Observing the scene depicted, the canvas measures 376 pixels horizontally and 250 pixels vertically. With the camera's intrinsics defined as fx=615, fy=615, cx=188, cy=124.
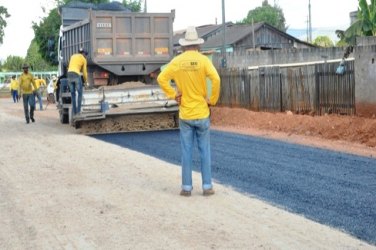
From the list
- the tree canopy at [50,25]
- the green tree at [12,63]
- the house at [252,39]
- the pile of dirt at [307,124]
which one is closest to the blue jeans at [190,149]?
the pile of dirt at [307,124]

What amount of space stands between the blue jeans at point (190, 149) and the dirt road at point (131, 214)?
21cm

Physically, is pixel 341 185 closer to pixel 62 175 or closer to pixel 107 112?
pixel 62 175

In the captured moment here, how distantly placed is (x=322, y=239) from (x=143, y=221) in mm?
1840

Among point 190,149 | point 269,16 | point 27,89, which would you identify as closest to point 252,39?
point 27,89

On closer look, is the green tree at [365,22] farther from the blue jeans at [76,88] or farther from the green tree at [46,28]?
the green tree at [46,28]

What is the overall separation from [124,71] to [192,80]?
9.37 metres

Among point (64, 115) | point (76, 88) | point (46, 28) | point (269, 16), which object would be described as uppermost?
point (269, 16)

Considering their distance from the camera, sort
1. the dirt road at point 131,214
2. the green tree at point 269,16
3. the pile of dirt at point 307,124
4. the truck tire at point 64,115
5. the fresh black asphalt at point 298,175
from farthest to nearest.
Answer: the green tree at point 269,16 < the truck tire at point 64,115 < the pile of dirt at point 307,124 < the fresh black asphalt at point 298,175 < the dirt road at point 131,214

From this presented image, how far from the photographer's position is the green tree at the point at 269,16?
9600 cm

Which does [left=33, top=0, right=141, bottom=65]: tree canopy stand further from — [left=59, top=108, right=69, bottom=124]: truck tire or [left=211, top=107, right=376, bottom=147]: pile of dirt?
[left=211, top=107, right=376, bottom=147]: pile of dirt

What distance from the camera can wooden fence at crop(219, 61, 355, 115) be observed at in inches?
579

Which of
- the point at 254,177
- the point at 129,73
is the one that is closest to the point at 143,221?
the point at 254,177

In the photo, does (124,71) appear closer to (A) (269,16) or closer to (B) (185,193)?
(B) (185,193)

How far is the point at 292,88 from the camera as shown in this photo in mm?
16625
